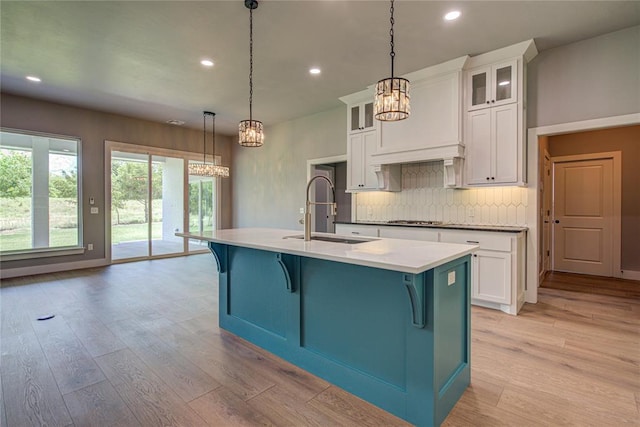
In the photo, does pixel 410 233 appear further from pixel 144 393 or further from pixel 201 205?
pixel 201 205

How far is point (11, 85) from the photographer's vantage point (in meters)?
4.58

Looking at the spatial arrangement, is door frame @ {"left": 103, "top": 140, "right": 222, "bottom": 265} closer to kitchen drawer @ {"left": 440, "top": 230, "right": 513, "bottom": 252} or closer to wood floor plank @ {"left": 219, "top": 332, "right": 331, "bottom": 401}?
wood floor plank @ {"left": 219, "top": 332, "right": 331, "bottom": 401}

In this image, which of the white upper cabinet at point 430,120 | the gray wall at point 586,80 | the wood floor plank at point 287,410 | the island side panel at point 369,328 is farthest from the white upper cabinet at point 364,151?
the wood floor plank at point 287,410

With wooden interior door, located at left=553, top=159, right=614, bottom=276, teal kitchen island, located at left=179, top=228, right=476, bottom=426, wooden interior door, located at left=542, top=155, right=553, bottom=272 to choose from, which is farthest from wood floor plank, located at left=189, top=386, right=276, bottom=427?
wooden interior door, located at left=553, top=159, right=614, bottom=276

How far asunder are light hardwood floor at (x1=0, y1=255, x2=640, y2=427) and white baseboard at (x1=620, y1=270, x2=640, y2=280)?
1718 millimetres

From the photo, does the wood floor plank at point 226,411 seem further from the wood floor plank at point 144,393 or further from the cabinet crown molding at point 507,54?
the cabinet crown molding at point 507,54

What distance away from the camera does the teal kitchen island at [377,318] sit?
62.5 inches

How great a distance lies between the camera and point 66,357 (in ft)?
7.89

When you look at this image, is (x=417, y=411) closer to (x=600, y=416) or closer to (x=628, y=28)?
(x=600, y=416)

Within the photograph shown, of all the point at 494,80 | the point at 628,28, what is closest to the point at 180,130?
the point at 494,80

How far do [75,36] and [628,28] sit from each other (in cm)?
573

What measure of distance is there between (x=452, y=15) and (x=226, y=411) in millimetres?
3634

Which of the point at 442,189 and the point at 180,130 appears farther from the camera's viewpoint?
the point at 180,130

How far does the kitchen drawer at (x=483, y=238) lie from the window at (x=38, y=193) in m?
6.38
